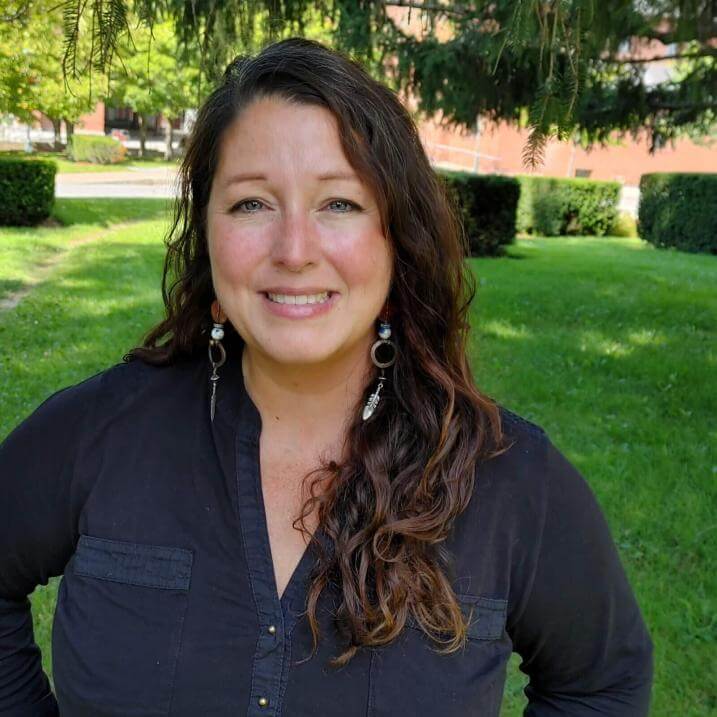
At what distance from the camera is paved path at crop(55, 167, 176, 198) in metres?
22.5

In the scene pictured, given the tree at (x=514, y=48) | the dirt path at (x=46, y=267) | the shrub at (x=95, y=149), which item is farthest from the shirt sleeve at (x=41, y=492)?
the shrub at (x=95, y=149)

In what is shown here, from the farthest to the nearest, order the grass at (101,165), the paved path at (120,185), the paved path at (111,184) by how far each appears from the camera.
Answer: the grass at (101,165) < the paved path at (120,185) < the paved path at (111,184)

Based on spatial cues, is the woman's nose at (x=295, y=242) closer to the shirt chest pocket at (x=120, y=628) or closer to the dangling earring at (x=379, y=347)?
the dangling earring at (x=379, y=347)

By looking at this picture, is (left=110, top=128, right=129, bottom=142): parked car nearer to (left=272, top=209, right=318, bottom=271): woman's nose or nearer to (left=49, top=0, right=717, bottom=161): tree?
(left=49, top=0, right=717, bottom=161): tree

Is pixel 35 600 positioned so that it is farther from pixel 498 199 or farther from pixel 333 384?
pixel 498 199

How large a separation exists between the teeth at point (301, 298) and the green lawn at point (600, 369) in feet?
7.28

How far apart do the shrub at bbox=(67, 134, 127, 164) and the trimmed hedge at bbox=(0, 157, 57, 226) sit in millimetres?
20906

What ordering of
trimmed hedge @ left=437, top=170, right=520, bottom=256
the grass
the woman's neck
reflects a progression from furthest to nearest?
the grass < trimmed hedge @ left=437, top=170, right=520, bottom=256 < the woman's neck

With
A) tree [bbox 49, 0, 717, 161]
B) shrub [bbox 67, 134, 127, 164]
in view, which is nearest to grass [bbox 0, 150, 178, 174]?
shrub [bbox 67, 134, 127, 164]

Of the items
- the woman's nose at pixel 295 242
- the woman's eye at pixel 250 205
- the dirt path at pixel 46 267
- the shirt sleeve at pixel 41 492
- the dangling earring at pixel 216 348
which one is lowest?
the dirt path at pixel 46 267

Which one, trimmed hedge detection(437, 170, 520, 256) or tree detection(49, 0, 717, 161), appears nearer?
tree detection(49, 0, 717, 161)

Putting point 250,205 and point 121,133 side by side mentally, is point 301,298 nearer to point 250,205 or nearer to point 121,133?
point 250,205

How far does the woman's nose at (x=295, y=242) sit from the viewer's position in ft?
4.80

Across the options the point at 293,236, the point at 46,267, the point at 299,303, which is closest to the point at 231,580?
the point at 299,303
